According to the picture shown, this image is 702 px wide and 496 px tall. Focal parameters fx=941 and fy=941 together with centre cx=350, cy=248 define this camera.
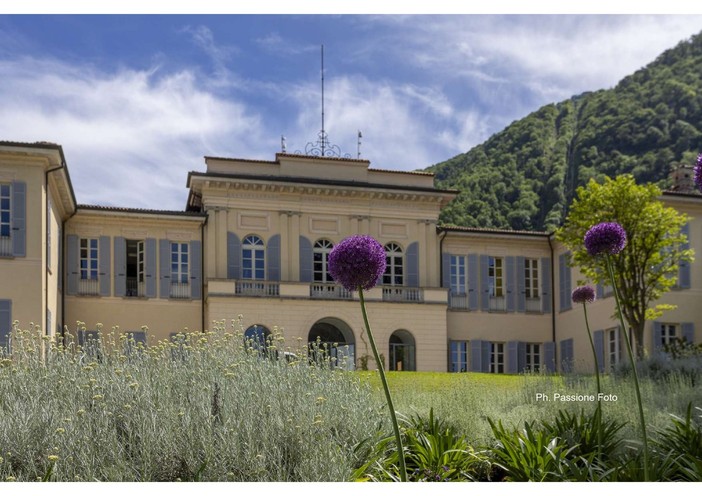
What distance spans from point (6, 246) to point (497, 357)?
12111 mm

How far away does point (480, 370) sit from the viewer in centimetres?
2306

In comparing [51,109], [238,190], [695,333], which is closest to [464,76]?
[51,109]

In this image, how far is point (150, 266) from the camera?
21.4m

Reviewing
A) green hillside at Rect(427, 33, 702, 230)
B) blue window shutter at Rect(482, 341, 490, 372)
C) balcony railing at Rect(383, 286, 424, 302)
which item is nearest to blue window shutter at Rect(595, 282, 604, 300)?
green hillside at Rect(427, 33, 702, 230)

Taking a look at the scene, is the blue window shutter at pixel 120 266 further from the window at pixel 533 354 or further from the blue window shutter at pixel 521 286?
the window at pixel 533 354

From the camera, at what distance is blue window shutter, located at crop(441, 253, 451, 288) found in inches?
912

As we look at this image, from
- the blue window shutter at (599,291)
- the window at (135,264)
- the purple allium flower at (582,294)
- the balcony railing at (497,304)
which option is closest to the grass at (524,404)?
the purple allium flower at (582,294)

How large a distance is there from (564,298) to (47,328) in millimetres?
12415

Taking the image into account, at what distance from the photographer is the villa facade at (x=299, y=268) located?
825 inches

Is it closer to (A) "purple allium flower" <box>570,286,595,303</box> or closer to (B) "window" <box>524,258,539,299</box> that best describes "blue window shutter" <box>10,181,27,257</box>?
(A) "purple allium flower" <box>570,286,595,303</box>

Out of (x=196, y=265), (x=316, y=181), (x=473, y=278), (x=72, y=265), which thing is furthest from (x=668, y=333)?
(x=72, y=265)

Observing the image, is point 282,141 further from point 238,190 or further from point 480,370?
point 480,370

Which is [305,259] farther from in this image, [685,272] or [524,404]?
[524,404]

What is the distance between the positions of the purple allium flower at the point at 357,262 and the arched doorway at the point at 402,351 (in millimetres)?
16890
